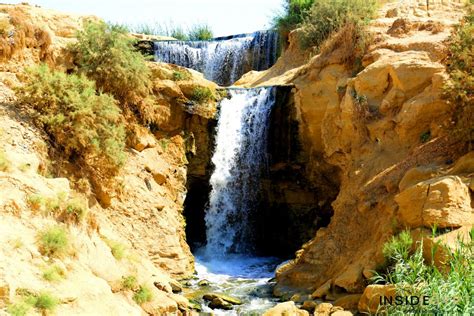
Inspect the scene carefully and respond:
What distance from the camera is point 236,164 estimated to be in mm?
16828

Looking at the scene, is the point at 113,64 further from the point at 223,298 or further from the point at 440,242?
the point at 440,242

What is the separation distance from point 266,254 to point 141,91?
21.6ft

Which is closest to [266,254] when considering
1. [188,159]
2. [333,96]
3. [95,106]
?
[188,159]

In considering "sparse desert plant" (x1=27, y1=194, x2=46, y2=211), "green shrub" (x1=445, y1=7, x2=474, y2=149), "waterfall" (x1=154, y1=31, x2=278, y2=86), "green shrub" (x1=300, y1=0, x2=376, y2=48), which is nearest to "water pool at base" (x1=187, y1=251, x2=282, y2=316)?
"sparse desert plant" (x1=27, y1=194, x2=46, y2=211)

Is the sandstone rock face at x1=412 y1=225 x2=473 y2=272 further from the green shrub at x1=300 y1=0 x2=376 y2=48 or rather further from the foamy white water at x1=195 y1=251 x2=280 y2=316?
the green shrub at x1=300 y1=0 x2=376 y2=48

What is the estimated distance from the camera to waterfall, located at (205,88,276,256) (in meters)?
16.6

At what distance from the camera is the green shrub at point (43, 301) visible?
724cm

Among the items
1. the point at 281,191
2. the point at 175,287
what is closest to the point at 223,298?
the point at 175,287

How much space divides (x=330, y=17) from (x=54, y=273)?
13348mm

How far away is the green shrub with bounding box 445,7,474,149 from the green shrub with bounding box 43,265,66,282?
7.55 metres

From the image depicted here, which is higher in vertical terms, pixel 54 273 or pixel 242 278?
pixel 54 273

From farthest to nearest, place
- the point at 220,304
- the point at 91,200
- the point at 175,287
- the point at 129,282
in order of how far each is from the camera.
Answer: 1. the point at 175,287
2. the point at 91,200
3. the point at 220,304
4. the point at 129,282

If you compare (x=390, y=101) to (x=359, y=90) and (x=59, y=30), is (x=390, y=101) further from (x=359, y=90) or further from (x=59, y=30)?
(x=59, y=30)

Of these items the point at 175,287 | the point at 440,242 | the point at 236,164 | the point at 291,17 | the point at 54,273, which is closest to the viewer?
the point at 54,273
